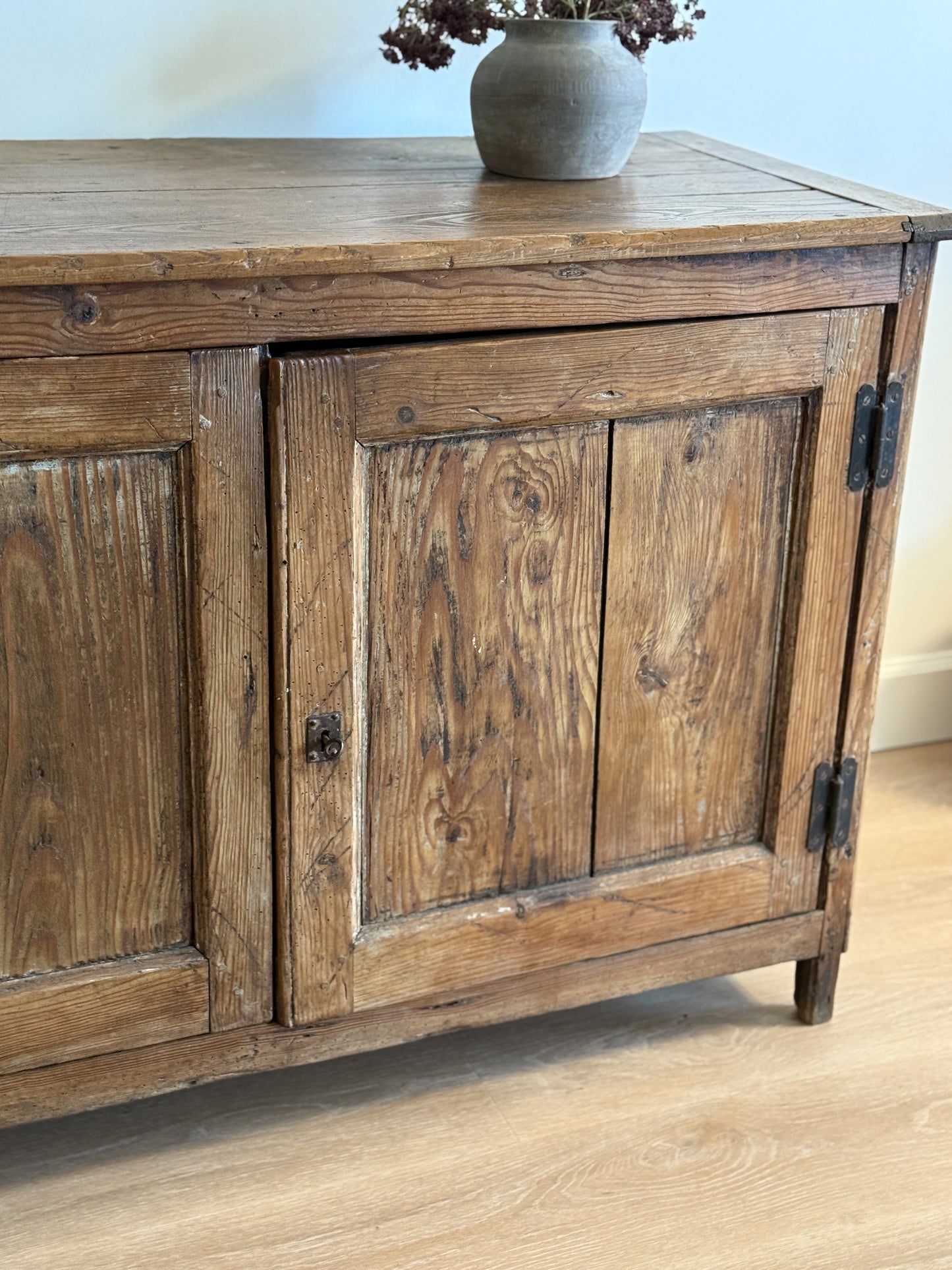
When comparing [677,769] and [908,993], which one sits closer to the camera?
[677,769]

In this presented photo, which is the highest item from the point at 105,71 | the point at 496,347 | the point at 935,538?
the point at 105,71

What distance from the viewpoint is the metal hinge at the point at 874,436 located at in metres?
1.42

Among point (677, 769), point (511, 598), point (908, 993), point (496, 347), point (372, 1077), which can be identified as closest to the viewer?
point (496, 347)

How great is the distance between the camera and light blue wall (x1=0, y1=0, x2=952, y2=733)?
5.35ft

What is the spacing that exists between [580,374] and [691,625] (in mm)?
303

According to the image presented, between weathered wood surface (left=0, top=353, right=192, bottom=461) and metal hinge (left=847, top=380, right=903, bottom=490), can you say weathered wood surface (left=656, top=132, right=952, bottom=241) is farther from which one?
weathered wood surface (left=0, top=353, right=192, bottom=461)

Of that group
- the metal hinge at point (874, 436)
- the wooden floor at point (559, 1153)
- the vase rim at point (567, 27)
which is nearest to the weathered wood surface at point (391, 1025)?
the wooden floor at point (559, 1153)

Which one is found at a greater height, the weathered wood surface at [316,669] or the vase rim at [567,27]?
the vase rim at [567,27]

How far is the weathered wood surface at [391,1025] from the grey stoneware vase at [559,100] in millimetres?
843

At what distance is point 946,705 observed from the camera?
7.77ft

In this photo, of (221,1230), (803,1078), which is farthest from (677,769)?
(221,1230)

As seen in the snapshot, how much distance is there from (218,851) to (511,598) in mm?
364

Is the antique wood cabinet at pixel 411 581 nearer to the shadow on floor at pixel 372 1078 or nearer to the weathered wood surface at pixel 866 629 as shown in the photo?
the weathered wood surface at pixel 866 629

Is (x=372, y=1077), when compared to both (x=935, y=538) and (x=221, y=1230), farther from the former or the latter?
(x=935, y=538)
